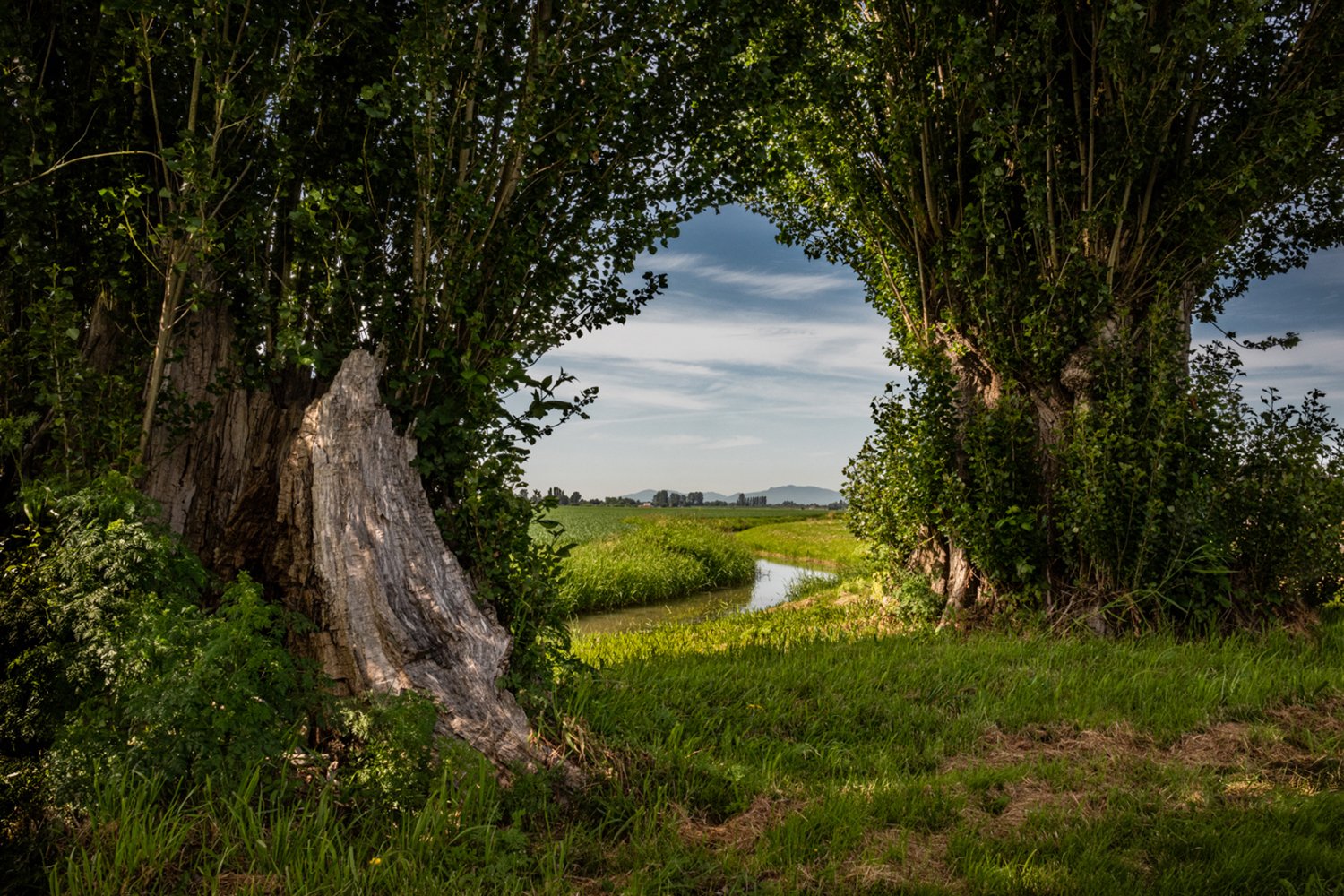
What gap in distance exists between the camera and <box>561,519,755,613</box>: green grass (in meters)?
15.2

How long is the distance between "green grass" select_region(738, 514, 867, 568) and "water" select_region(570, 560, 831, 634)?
3383 mm

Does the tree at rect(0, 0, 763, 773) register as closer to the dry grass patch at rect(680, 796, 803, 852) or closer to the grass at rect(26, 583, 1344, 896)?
the grass at rect(26, 583, 1344, 896)

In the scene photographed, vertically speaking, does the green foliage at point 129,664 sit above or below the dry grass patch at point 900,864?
above

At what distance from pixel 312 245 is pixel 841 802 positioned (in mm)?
4490

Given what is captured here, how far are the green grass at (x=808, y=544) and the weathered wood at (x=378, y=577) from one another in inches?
666

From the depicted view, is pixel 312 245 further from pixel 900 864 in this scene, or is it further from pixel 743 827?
pixel 900 864

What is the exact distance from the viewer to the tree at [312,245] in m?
4.51

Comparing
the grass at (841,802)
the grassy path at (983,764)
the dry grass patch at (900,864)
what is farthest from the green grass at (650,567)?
the dry grass patch at (900,864)

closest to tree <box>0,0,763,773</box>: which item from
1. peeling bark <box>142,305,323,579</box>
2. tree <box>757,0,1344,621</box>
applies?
peeling bark <box>142,305,323,579</box>

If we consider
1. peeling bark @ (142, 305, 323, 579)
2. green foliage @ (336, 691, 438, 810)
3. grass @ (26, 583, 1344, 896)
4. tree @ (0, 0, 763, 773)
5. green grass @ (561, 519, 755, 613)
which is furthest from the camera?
green grass @ (561, 519, 755, 613)

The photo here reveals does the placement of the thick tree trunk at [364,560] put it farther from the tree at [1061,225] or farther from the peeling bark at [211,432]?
the tree at [1061,225]

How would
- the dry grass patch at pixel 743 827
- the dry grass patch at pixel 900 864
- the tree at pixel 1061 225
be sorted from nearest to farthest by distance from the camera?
1. the dry grass patch at pixel 900 864
2. the dry grass patch at pixel 743 827
3. the tree at pixel 1061 225

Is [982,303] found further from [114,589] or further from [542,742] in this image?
[114,589]

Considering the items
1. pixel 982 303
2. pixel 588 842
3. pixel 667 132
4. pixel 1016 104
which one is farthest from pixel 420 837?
pixel 1016 104
